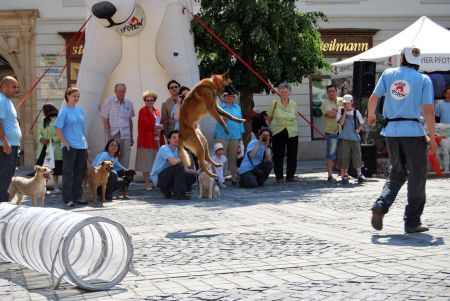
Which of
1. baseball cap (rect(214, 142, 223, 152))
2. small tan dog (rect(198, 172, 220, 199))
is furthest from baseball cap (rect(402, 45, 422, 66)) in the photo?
baseball cap (rect(214, 142, 223, 152))

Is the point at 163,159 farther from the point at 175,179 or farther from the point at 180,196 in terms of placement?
the point at 180,196

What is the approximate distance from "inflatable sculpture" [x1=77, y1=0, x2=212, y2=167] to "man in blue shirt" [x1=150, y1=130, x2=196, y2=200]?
204 centimetres

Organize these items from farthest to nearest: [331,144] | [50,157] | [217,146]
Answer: [331,144], [217,146], [50,157]

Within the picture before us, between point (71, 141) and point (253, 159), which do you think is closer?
point (71, 141)

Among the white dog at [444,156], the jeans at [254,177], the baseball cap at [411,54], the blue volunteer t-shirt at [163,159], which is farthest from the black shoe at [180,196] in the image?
the white dog at [444,156]

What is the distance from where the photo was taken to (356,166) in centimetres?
1529

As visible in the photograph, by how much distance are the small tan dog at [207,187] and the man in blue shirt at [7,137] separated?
3759 mm

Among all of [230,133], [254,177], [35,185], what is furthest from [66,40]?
[35,185]

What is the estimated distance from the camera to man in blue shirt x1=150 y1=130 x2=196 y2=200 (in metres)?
13.2

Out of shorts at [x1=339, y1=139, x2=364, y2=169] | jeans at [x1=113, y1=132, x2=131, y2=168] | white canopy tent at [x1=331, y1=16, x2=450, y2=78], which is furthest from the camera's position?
white canopy tent at [x1=331, y1=16, x2=450, y2=78]

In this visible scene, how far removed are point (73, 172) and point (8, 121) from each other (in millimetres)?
2922

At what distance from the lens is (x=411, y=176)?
Answer: 27.5 ft

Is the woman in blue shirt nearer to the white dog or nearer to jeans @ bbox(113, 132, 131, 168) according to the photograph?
jeans @ bbox(113, 132, 131, 168)

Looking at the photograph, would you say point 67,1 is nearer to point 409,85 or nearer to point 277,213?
point 277,213
